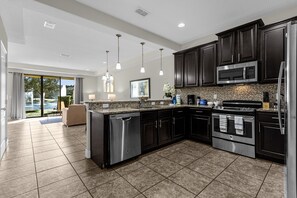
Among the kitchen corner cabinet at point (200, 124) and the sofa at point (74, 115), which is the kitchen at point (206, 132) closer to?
the kitchen corner cabinet at point (200, 124)

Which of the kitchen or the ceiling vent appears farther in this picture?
the ceiling vent

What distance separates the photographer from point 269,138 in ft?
8.41

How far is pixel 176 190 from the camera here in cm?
181

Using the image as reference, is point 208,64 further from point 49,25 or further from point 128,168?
point 49,25

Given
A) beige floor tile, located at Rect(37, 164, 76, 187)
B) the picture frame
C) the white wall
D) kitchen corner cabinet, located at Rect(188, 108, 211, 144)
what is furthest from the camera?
the picture frame

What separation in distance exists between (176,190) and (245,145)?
1.87 metres

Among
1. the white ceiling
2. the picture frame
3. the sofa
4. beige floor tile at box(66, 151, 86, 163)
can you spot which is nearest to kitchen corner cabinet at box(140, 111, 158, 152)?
beige floor tile at box(66, 151, 86, 163)

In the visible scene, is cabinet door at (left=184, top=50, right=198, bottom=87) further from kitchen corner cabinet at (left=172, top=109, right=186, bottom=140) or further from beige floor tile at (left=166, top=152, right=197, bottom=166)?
beige floor tile at (left=166, top=152, right=197, bottom=166)

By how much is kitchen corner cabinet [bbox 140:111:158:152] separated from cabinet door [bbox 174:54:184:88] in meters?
1.65

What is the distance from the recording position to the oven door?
2.75 metres

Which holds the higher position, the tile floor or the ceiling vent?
the ceiling vent

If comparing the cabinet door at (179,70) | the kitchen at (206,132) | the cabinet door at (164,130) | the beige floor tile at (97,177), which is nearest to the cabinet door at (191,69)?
the kitchen at (206,132)

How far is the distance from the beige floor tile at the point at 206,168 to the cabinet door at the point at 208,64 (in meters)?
2.00

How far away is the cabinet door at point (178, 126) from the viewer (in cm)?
355
